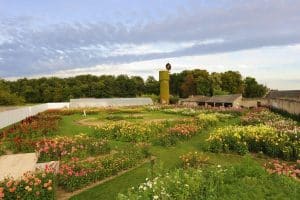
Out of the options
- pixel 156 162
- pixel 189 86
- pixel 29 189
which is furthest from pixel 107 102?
pixel 29 189

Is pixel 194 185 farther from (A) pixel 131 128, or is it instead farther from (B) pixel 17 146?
(A) pixel 131 128

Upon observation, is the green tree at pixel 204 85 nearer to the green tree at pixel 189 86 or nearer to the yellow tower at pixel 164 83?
the green tree at pixel 189 86

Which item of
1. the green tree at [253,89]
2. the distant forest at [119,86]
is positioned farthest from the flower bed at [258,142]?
the green tree at [253,89]

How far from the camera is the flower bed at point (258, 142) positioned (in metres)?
13.0

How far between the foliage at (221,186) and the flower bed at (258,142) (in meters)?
4.36

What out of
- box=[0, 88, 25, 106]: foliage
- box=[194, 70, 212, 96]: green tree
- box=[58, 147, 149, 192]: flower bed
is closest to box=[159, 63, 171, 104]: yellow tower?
box=[194, 70, 212, 96]: green tree

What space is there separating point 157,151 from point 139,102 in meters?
52.8

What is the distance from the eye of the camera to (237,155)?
44.5 ft

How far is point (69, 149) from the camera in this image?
1451 centimetres

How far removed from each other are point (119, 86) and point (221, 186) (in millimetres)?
79444

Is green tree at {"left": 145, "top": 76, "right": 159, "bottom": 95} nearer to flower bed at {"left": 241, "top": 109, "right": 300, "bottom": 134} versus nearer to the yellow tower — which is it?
the yellow tower

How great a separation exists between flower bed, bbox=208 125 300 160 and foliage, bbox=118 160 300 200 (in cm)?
436

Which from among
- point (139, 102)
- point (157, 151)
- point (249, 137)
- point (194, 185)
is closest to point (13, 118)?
point (157, 151)

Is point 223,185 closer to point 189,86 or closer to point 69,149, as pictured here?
point 69,149
